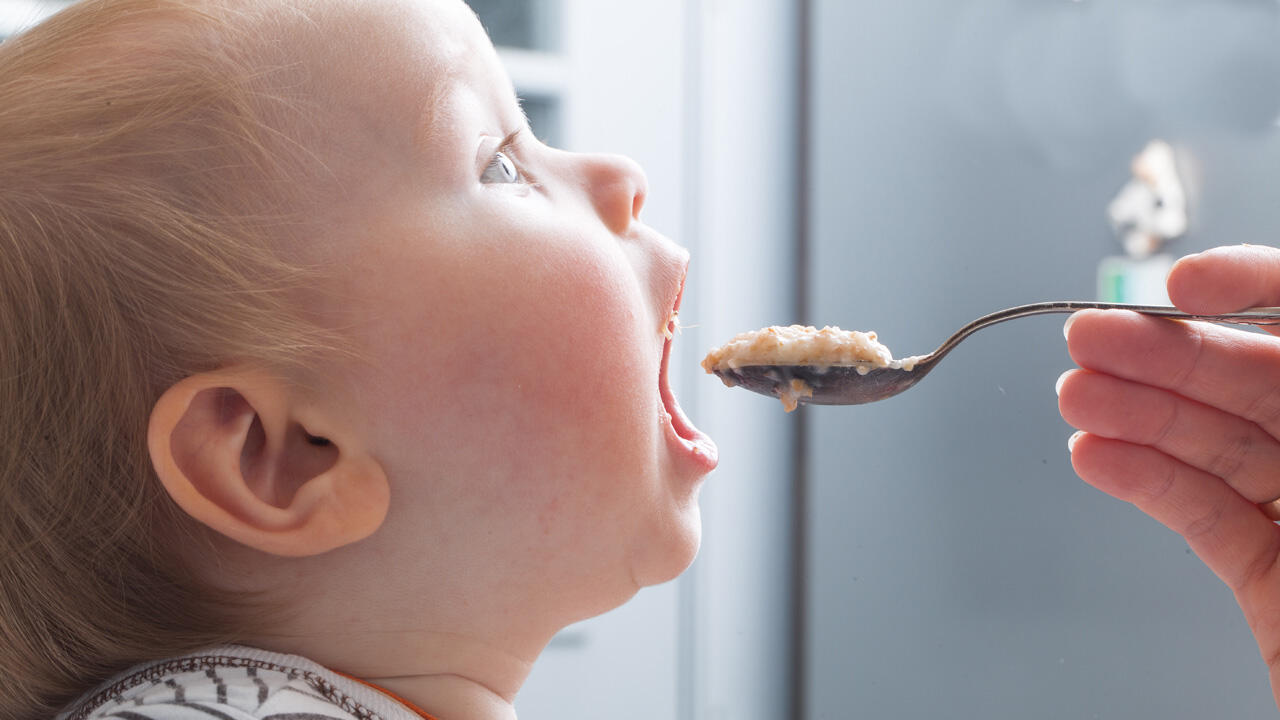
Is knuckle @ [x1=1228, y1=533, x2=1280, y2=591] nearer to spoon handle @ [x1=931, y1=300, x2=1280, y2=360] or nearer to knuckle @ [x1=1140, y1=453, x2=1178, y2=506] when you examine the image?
knuckle @ [x1=1140, y1=453, x2=1178, y2=506]

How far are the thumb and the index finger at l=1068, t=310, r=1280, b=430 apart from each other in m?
0.06

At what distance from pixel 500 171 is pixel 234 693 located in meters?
0.36

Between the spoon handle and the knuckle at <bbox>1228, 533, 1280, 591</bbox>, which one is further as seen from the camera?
the knuckle at <bbox>1228, 533, 1280, 591</bbox>

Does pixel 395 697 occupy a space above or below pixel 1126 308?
below

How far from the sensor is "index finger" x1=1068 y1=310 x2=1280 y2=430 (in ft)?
2.37

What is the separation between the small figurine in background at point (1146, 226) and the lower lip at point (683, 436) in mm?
458

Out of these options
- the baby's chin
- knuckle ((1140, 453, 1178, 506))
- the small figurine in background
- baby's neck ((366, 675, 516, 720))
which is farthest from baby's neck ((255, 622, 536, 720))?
the small figurine in background

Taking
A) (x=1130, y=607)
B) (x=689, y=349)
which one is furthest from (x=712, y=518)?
(x=1130, y=607)

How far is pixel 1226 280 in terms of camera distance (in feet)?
2.15

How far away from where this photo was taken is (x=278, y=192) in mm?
607

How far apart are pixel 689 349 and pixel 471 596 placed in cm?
90

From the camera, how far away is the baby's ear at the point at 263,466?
596mm

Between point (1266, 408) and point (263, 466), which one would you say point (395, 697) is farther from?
point (1266, 408)

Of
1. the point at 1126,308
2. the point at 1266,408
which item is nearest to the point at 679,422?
the point at 1126,308
